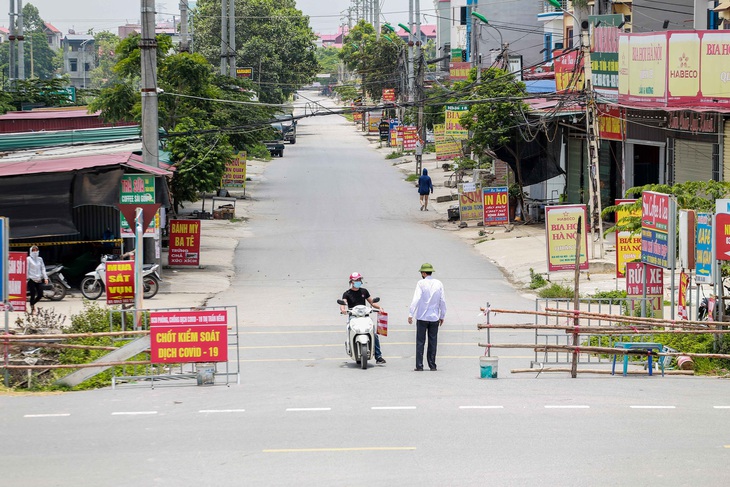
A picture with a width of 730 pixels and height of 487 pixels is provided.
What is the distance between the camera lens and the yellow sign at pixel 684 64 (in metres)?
27.6

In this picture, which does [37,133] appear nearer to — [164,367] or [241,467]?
[164,367]

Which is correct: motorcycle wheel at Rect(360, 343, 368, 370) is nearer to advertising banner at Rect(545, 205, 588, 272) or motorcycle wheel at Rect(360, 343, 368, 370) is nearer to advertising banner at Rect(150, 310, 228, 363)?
advertising banner at Rect(150, 310, 228, 363)

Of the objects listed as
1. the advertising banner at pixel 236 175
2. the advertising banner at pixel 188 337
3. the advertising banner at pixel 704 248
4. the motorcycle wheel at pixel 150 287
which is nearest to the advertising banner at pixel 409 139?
the advertising banner at pixel 236 175

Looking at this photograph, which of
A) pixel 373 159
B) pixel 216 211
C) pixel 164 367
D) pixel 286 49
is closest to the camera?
pixel 164 367

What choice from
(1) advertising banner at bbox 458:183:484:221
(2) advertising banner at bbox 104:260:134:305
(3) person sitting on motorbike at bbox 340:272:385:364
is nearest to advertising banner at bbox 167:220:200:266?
(2) advertising banner at bbox 104:260:134:305

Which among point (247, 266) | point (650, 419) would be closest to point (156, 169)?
point (247, 266)

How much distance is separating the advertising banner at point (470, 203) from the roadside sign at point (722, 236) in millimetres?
22978

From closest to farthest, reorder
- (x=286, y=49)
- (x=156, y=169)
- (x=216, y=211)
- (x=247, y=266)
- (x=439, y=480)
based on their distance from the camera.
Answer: (x=439, y=480) → (x=156, y=169) → (x=247, y=266) → (x=216, y=211) → (x=286, y=49)

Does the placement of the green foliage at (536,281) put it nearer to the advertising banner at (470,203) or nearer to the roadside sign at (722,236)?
the roadside sign at (722,236)

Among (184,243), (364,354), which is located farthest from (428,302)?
(184,243)

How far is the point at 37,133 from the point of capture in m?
33.4

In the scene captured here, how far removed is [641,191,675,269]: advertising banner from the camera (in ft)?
55.1

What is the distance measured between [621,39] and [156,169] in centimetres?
1404

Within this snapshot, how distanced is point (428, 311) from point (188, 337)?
3.52 metres
